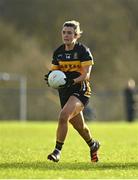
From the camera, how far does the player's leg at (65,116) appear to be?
36.2 feet

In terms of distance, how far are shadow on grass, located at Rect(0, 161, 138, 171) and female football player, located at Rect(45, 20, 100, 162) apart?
25cm

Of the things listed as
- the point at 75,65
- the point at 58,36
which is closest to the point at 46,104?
the point at 58,36

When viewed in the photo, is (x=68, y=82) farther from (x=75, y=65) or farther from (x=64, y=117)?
(x=64, y=117)

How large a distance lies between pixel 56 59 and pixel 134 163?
6.56 feet

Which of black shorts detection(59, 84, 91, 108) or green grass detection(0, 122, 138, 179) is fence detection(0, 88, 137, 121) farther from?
black shorts detection(59, 84, 91, 108)

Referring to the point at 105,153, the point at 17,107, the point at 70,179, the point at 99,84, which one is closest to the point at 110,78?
the point at 99,84

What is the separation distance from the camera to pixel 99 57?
161 ft

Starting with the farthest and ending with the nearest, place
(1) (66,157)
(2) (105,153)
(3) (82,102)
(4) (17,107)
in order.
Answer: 1. (4) (17,107)
2. (2) (105,153)
3. (1) (66,157)
4. (3) (82,102)

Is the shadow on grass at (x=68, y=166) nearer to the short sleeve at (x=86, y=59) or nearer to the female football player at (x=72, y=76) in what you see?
the female football player at (x=72, y=76)

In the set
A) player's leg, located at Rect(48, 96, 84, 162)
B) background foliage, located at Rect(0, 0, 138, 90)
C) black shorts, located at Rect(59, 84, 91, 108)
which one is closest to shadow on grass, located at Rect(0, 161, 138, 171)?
player's leg, located at Rect(48, 96, 84, 162)

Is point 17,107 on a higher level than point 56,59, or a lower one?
lower

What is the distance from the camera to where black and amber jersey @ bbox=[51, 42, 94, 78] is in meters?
11.2

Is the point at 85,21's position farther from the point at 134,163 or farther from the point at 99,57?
Result: the point at 134,163

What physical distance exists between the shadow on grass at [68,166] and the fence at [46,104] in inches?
1190
